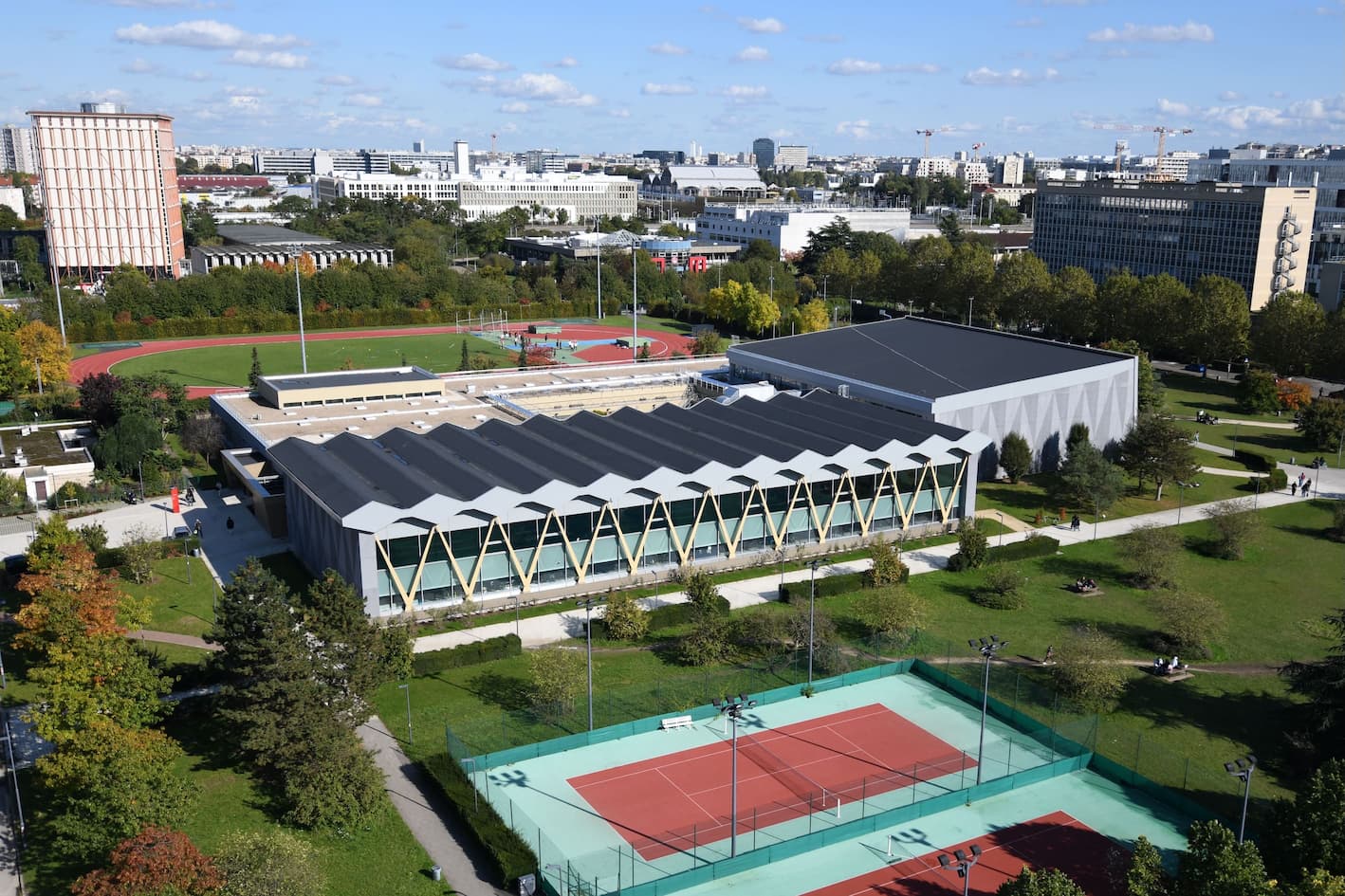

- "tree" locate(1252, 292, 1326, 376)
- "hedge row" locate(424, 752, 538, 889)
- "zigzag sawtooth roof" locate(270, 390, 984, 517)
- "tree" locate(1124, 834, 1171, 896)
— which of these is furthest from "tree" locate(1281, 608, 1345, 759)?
"tree" locate(1252, 292, 1326, 376)

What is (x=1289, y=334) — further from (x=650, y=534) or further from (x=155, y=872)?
(x=155, y=872)

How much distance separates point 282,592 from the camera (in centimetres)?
3052

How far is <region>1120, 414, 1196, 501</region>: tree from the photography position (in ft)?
177

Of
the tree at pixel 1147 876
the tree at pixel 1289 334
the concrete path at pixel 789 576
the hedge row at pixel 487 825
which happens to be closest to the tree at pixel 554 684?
the hedge row at pixel 487 825

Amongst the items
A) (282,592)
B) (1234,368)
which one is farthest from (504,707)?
(1234,368)

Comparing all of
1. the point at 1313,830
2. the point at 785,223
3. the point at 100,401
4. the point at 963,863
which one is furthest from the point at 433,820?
the point at 785,223

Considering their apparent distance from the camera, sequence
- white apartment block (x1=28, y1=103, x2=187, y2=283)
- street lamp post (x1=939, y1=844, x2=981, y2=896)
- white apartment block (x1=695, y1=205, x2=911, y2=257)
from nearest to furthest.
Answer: street lamp post (x1=939, y1=844, x2=981, y2=896)
white apartment block (x1=28, y1=103, x2=187, y2=283)
white apartment block (x1=695, y1=205, x2=911, y2=257)

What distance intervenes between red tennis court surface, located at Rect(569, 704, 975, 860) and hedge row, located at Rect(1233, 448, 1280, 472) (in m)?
39.2

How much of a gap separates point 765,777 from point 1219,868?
1197 cm

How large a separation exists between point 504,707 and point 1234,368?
7881cm

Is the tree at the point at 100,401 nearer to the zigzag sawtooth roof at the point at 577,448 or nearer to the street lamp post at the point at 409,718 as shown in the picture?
the zigzag sawtooth roof at the point at 577,448

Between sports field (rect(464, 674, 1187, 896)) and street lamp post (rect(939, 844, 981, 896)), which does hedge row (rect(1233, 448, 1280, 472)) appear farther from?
street lamp post (rect(939, 844, 981, 896))

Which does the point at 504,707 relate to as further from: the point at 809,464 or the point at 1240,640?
the point at 1240,640

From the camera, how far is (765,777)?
29812 mm
